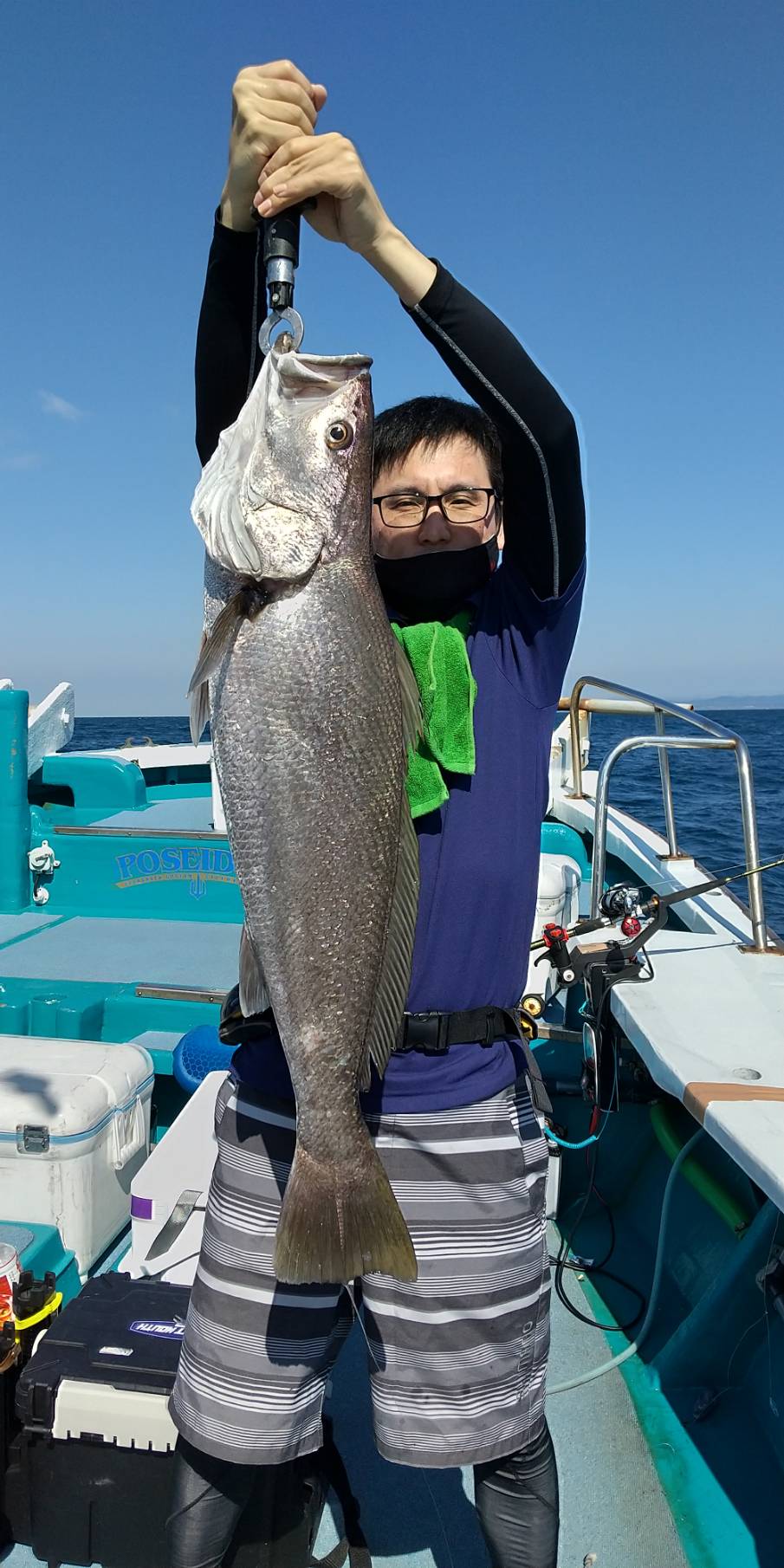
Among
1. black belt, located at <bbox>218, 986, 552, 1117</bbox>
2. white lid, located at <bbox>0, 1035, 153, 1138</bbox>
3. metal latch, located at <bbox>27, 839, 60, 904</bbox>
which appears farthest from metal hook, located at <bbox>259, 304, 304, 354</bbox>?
metal latch, located at <bbox>27, 839, 60, 904</bbox>

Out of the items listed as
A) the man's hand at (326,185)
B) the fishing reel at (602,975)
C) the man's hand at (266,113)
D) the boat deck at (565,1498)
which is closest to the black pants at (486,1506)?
the boat deck at (565,1498)

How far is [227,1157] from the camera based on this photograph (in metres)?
1.88

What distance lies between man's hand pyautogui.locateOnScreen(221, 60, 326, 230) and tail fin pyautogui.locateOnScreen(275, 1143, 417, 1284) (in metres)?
1.90

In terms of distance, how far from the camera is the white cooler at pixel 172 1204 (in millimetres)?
2838

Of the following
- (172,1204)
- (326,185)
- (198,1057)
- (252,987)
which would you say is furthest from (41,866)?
(326,185)

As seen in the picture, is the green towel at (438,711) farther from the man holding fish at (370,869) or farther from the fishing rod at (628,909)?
the fishing rod at (628,909)

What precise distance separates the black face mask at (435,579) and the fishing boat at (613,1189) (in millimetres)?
1538

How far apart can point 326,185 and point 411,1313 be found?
2166 millimetres

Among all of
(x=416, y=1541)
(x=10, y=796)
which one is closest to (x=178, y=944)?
(x=10, y=796)

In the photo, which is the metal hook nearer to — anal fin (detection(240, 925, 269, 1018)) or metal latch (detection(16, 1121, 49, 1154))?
anal fin (detection(240, 925, 269, 1018))

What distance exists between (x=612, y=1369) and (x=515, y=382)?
323 centimetres

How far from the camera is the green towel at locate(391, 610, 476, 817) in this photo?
179 cm

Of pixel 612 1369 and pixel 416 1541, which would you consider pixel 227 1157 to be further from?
pixel 612 1369

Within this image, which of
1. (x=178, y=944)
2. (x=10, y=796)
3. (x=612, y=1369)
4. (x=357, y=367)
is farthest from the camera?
(x=10, y=796)
